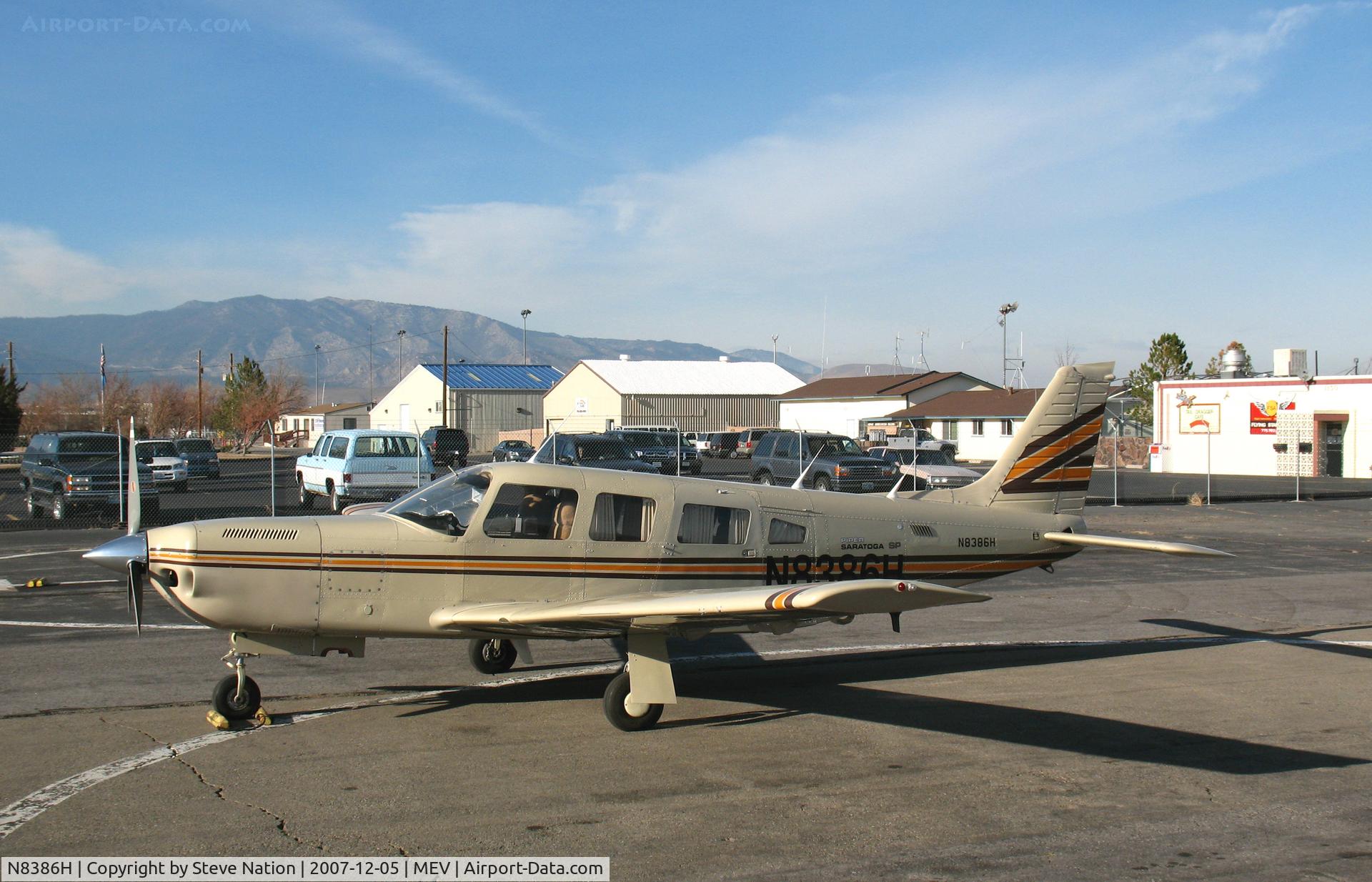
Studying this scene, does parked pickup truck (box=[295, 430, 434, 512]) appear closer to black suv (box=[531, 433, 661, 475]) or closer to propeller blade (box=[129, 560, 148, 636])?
black suv (box=[531, 433, 661, 475])

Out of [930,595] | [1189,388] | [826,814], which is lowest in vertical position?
[826,814]

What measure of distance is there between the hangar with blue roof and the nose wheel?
221 ft

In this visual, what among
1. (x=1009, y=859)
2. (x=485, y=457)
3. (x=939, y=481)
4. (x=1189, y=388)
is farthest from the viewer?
(x=485, y=457)

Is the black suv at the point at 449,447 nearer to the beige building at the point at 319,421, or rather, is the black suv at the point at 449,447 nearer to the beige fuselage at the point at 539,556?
the beige fuselage at the point at 539,556

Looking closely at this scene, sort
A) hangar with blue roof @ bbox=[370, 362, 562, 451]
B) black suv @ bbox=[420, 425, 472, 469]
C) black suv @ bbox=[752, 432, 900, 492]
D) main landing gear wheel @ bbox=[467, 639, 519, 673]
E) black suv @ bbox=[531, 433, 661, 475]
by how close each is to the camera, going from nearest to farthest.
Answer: main landing gear wheel @ bbox=[467, 639, 519, 673] → black suv @ bbox=[531, 433, 661, 475] → black suv @ bbox=[752, 432, 900, 492] → black suv @ bbox=[420, 425, 472, 469] → hangar with blue roof @ bbox=[370, 362, 562, 451]

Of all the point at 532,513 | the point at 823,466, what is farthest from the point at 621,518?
the point at 823,466

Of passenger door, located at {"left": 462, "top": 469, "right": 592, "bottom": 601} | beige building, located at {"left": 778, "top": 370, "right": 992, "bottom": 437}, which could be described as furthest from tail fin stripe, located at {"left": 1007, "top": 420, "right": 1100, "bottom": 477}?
beige building, located at {"left": 778, "top": 370, "right": 992, "bottom": 437}

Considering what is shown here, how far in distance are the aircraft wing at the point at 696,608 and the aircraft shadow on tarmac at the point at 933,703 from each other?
3.20ft

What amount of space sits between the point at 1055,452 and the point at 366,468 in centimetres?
1794

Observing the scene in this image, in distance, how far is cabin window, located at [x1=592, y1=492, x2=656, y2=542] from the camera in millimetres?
8508

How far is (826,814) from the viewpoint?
19.9ft

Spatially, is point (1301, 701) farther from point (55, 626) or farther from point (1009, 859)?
point (55, 626)

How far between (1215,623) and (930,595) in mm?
8016

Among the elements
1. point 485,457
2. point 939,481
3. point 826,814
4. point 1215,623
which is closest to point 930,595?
point 826,814
